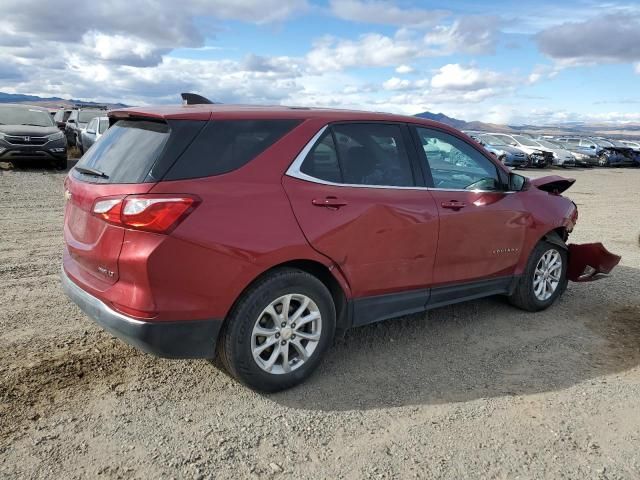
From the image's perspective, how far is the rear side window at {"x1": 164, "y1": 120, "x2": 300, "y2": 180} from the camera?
3062mm

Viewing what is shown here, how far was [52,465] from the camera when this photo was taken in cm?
270

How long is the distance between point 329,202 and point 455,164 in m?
1.48

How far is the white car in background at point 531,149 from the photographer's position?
2775cm

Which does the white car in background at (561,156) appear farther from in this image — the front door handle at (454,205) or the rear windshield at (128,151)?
the rear windshield at (128,151)

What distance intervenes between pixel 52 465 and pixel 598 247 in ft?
16.4

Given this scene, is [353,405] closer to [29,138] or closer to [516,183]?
[516,183]

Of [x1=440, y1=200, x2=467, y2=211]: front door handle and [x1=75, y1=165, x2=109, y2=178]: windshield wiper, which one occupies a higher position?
[x1=75, y1=165, x2=109, y2=178]: windshield wiper

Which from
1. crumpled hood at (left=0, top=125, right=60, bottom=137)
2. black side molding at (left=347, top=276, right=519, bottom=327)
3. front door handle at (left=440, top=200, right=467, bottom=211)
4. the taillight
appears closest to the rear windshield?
the taillight

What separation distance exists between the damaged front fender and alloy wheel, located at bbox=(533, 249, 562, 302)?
0.29 metres

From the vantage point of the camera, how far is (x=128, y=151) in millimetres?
3266

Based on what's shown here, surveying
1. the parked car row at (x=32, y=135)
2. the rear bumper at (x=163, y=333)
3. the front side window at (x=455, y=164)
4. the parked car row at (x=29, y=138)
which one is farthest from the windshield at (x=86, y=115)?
the rear bumper at (x=163, y=333)

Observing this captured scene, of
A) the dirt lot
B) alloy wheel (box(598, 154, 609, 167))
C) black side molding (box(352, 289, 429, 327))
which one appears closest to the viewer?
the dirt lot

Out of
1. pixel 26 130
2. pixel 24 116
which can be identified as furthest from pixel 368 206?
pixel 24 116

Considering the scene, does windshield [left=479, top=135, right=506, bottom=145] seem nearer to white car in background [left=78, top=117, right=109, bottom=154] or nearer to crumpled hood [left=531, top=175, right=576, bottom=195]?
white car in background [left=78, top=117, right=109, bottom=154]
